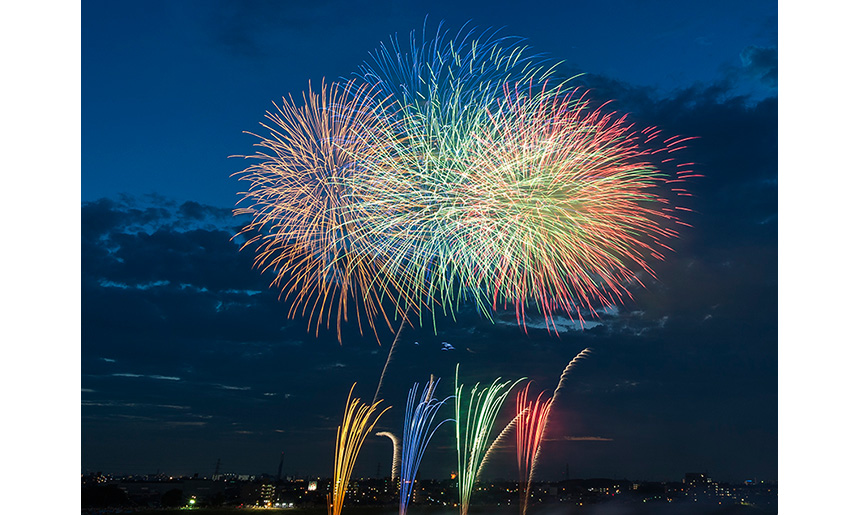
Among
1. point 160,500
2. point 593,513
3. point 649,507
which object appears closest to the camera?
point 160,500

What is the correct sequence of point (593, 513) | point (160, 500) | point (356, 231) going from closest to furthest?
point (356, 231), point (160, 500), point (593, 513)

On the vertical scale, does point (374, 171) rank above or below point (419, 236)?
above

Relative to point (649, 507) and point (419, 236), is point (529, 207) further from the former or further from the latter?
point (649, 507)
